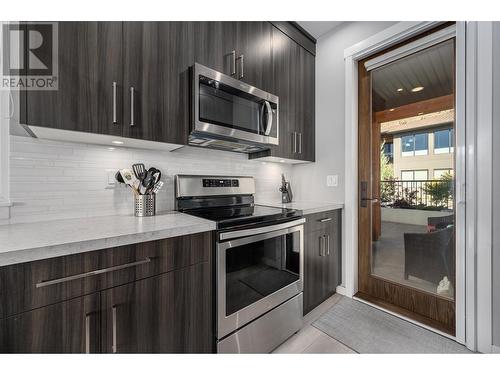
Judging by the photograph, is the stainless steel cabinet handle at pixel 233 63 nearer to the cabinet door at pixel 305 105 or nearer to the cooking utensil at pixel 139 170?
the cabinet door at pixel 305 105

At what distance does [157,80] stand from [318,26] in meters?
1.85

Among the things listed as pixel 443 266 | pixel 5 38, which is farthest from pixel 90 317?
pixel 443 266

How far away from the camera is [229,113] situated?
1.54 metres

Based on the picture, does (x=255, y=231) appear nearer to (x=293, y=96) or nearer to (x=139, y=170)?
(x=139, y=170)

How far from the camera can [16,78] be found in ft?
3.00

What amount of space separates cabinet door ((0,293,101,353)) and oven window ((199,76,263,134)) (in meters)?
1.11

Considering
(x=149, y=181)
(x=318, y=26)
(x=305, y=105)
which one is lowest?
(x=149, y=181)

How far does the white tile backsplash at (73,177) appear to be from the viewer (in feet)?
3.78

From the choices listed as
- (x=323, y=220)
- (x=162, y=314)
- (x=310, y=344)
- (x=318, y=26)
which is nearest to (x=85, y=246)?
(x=162, y=314)

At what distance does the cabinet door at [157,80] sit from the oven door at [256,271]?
2.41 feet

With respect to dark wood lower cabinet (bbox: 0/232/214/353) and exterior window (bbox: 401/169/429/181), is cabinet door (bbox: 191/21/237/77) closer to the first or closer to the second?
dark wood lower cabinet (bbox: 0/232/214/353)

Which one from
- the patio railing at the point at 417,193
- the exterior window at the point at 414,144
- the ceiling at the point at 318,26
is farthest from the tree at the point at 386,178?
the ceiling at the point at 318,26

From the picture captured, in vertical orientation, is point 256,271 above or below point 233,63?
below

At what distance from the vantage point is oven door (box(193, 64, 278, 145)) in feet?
4.53
